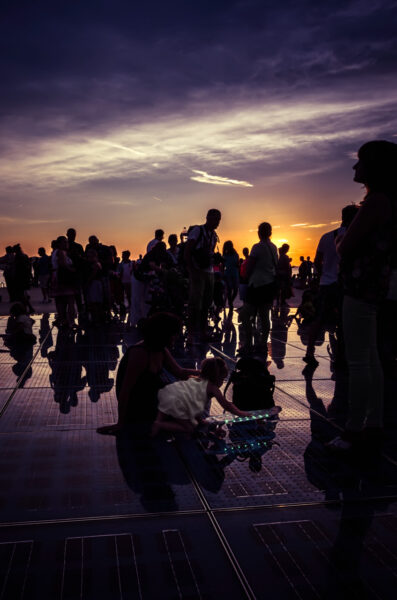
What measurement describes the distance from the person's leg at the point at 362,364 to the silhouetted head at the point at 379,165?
0.79 m

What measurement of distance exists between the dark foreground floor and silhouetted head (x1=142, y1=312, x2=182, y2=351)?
804 millimetres

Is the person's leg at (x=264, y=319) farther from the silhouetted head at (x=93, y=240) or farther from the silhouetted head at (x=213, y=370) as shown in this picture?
the silhouetted head at (x=93, y=240)

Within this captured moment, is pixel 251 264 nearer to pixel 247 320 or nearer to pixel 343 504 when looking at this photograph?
pixel 247 320

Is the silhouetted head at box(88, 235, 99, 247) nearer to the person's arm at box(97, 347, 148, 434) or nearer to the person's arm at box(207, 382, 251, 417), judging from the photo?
the person's arm at box(97, 347, 148, 434)

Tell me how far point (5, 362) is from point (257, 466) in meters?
4.90

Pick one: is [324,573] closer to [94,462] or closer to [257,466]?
[257,466]

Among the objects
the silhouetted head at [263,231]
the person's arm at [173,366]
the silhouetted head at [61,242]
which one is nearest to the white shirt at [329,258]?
the silhouetted head at [263,231]

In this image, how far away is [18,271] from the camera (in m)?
14.9

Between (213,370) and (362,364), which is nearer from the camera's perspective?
(362,364)

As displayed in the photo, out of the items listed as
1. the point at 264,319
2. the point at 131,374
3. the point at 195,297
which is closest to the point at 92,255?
the point at 195,297

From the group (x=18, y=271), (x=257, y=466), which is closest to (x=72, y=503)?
(x=257, y=466)

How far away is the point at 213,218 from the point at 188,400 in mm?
4783

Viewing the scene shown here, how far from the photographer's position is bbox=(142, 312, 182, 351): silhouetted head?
4422mm

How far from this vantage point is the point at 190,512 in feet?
9.64
